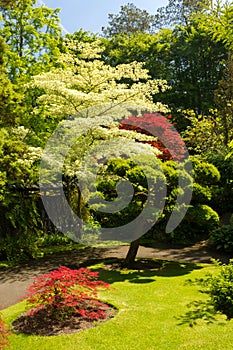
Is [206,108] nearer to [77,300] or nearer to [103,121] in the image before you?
[103,121]

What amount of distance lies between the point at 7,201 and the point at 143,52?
744 inches

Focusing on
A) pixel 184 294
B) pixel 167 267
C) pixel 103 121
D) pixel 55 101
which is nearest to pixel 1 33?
pixel 55 101

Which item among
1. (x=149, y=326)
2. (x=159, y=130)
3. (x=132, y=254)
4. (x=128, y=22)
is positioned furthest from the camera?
(x=128, y=22)

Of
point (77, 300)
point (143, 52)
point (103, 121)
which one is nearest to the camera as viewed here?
point (77, 300)

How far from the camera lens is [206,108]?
76.4 feet

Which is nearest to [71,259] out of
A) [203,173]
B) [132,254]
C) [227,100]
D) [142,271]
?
[132,254]

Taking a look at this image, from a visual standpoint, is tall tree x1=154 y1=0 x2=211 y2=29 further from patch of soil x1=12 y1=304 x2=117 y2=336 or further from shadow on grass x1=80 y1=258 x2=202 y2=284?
patch of soil x1=12 y1=304 x2=117 y2=336

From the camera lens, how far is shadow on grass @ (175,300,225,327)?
519 centimetres

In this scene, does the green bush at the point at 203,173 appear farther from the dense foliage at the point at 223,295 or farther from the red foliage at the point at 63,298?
the red foliage at the point at 63,298

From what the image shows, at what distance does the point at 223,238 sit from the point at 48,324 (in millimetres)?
6559

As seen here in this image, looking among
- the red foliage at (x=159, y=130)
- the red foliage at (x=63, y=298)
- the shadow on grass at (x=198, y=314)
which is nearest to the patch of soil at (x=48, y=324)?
the red foliage at (x=63, y=298)

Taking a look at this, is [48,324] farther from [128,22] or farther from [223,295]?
[128,22]

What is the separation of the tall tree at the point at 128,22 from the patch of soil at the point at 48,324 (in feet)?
99.3

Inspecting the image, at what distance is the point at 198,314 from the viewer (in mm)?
5461
